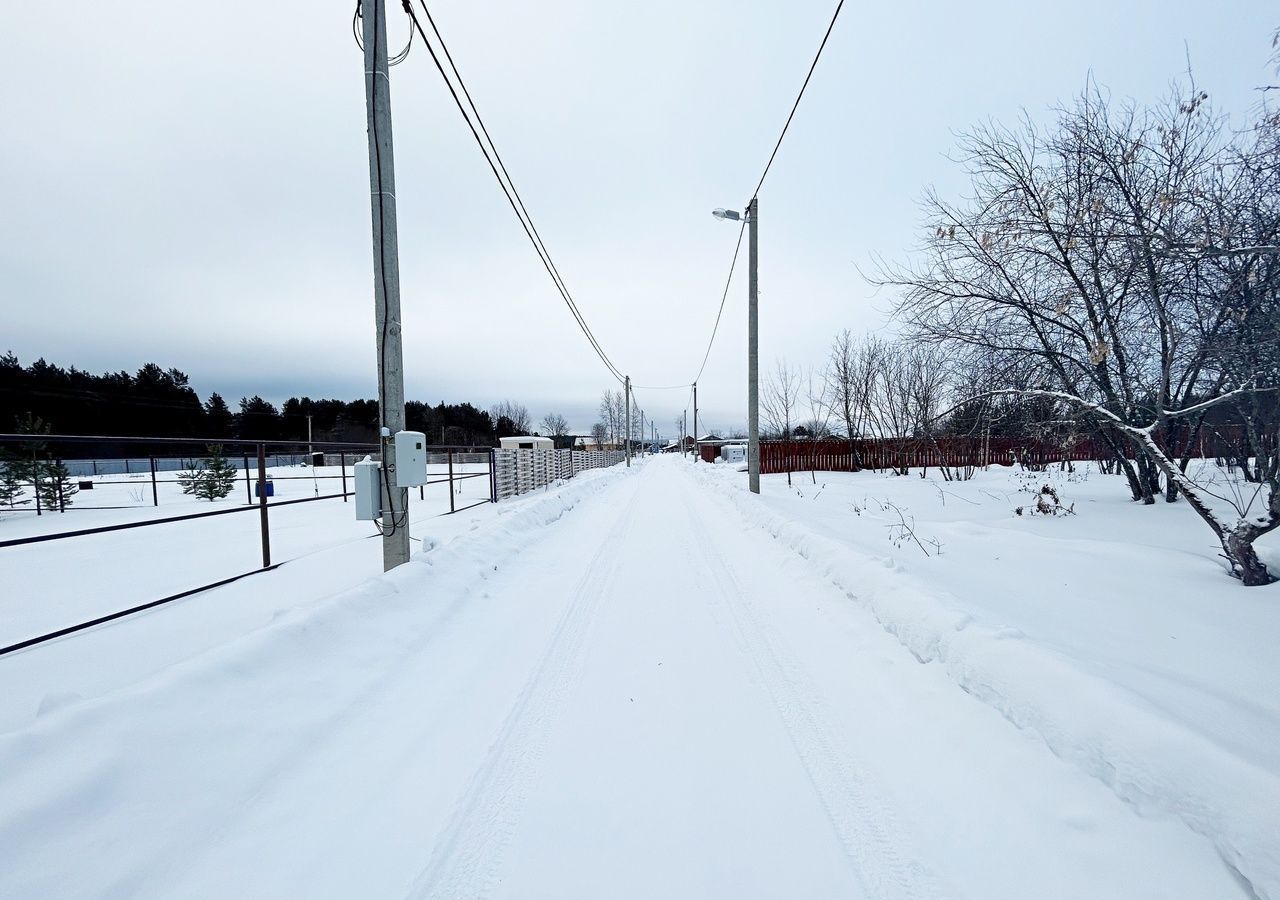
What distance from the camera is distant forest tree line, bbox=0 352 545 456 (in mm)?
33594

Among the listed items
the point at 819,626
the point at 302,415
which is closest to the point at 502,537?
the point at 819,626

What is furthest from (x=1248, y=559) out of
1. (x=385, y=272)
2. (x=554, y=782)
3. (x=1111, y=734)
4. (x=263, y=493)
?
(x=263, y=493)

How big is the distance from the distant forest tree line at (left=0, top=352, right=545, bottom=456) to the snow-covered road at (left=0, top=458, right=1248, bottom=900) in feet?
52.1

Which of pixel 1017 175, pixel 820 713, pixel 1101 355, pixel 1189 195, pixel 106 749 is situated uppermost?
pixel 1017 175

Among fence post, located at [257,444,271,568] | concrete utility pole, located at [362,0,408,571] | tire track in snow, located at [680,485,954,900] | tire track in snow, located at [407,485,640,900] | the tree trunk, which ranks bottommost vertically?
tire track in snow, located at [680,485,954,900]

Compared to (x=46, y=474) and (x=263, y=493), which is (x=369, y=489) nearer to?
(x=263, y=493)

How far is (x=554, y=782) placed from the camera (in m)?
2.15

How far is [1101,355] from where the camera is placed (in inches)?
216

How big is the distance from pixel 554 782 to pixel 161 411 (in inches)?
2254

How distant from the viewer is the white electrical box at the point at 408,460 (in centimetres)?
468

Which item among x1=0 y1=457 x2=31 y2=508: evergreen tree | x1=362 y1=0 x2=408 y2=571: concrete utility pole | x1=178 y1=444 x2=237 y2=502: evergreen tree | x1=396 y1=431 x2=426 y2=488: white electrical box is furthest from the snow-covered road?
x1=178 y1=444 x2=237 y2=502: evergreen tree

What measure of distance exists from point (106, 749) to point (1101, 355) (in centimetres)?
854

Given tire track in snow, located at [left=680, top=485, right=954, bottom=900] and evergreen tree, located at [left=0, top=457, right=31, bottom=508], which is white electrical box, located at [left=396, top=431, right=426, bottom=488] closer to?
tire track in snow, located at [left=680, top=485, right=954, bottom=900]

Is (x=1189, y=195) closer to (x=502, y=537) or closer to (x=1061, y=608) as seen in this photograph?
(x=1061, y=608)
